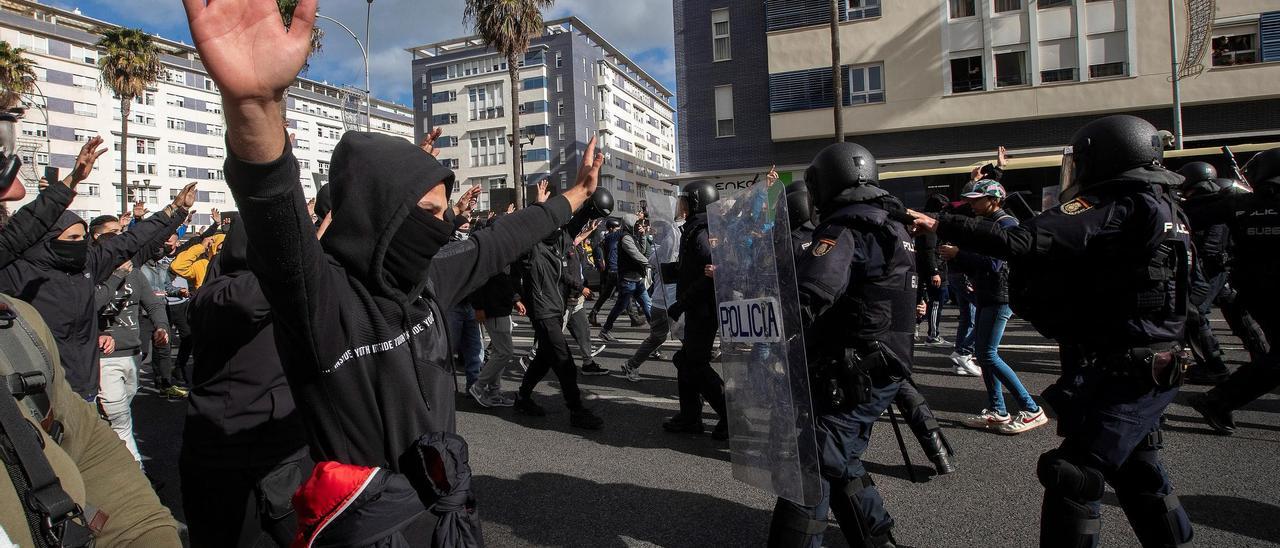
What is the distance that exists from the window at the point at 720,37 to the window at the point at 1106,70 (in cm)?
1195

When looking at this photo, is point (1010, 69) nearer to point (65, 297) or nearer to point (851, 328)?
point (851, 328)

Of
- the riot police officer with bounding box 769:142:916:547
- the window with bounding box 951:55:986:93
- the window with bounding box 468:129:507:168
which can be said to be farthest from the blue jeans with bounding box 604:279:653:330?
the window with bounding box 468:129:507:168

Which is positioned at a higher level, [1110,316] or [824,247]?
[824,247]

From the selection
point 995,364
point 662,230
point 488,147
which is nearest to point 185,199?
point 662,230

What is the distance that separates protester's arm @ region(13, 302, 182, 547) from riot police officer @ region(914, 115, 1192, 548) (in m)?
2.77

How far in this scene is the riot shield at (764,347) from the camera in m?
2.74

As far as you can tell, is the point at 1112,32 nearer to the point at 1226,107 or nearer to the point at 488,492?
the point at 1226,107

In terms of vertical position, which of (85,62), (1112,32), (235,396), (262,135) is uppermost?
(85,62)

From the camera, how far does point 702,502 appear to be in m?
4.03

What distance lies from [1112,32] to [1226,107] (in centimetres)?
394

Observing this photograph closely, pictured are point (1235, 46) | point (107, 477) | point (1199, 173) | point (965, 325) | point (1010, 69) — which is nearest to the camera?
point (107, 477)

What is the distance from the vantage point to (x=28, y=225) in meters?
3.27

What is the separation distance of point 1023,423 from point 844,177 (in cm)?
297

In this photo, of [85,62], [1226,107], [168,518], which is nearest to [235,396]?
[168,518]
